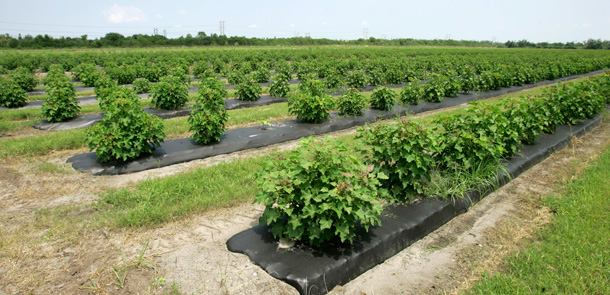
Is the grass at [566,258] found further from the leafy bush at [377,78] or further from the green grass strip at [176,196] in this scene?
the leafy bush at [377,78]

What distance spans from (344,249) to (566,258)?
2.28m

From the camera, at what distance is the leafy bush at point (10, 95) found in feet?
34.5

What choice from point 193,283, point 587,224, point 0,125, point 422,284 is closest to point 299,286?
point 193,283

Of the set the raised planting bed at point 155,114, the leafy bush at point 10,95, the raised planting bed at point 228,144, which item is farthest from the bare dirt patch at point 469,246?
the leafy bush at point 10,95

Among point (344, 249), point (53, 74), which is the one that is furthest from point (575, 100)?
point (53, 74)

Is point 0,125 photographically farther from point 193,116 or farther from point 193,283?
point 193,283

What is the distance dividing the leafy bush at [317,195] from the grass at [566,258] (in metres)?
1.29

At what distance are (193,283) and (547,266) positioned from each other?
3489 mm

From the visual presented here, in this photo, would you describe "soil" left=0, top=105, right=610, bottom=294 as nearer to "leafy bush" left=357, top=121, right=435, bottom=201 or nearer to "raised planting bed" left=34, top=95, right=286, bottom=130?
"leafy bush" left=357, top=121, right=435, bottom=201

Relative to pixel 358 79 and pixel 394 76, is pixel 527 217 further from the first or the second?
pixel 394 76

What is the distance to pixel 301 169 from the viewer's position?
3346mm

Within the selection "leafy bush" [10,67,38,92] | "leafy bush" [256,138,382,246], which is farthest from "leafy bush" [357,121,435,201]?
"leafy bush" [10,67,38,92]

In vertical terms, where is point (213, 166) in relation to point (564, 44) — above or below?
below

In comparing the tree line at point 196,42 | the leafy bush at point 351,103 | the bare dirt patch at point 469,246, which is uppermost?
the tree line at point 196,42
